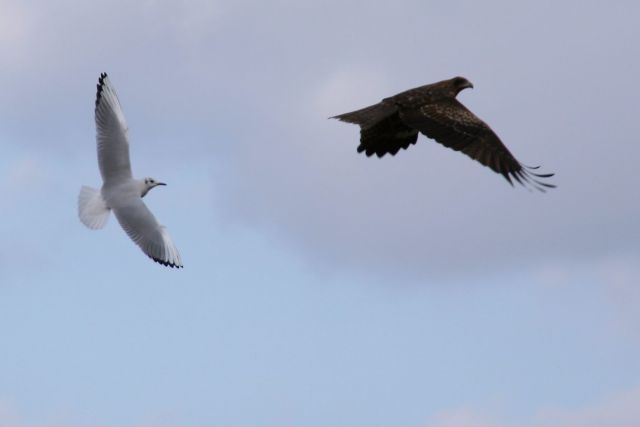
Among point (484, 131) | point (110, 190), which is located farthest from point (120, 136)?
point (484, 131)

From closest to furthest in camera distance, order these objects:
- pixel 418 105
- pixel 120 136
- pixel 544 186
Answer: pixel 544 186 → pixel 418 105 → pixel 120 136

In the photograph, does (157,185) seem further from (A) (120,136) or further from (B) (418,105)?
(B) (418,105)

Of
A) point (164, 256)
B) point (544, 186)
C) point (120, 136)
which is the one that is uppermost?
point (120, 136)

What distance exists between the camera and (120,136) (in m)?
27.2

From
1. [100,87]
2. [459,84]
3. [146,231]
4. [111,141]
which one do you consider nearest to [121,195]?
[146,231]

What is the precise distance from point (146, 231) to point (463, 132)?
5005 mm

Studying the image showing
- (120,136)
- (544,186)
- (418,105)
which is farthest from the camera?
(120,136)

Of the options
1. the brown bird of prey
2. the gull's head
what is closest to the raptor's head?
the brown bird of prey

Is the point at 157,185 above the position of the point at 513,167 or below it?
above

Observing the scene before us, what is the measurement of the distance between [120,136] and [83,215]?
1.40 meters

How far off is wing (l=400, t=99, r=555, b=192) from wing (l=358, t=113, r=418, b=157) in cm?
51

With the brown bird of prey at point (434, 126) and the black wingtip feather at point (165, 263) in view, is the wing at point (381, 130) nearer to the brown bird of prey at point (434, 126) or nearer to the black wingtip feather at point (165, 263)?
the brown bird of prey at point (434, 126)

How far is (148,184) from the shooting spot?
27.2 metres

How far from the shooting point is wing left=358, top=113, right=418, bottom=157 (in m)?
25.8
